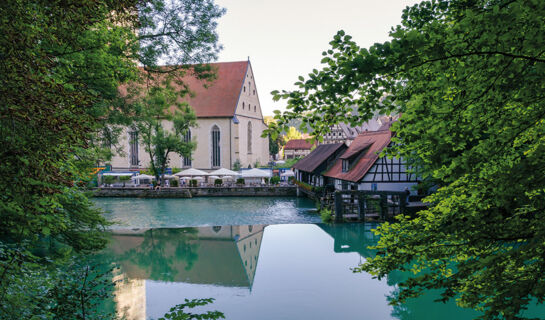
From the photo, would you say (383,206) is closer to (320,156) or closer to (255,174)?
(320,156)

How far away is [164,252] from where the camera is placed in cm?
1650

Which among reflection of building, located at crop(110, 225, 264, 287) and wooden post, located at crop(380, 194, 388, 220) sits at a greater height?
wooden post, located at crop(380, 194, 388, 220)

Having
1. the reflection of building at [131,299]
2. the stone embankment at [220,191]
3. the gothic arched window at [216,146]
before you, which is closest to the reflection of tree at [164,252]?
the reflection of building at [131,299]

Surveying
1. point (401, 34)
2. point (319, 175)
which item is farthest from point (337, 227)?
point (401, 34)

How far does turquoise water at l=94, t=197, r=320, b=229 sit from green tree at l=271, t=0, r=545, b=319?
785 inches

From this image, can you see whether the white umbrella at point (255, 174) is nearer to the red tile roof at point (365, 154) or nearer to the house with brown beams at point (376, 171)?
the red tile roof at point (365, 154)

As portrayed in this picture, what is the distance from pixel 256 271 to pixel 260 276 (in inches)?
25.5

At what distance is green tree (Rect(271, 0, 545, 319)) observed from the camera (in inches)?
102

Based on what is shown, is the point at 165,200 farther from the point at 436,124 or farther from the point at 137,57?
the point at 436,124

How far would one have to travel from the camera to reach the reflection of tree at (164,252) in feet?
45.9

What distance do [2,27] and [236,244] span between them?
15414 millimetres

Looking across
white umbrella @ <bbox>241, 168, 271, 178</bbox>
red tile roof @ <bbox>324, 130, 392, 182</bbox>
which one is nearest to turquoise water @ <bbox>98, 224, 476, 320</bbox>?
red tile roof @ <bbox>324, 130, 392, 182</bbox>

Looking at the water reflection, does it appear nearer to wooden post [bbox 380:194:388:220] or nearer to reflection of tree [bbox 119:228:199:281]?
reflection of tree [bbox 119:228:199:281]

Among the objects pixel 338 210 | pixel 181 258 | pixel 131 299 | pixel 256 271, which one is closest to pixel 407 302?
pixel 256 271
